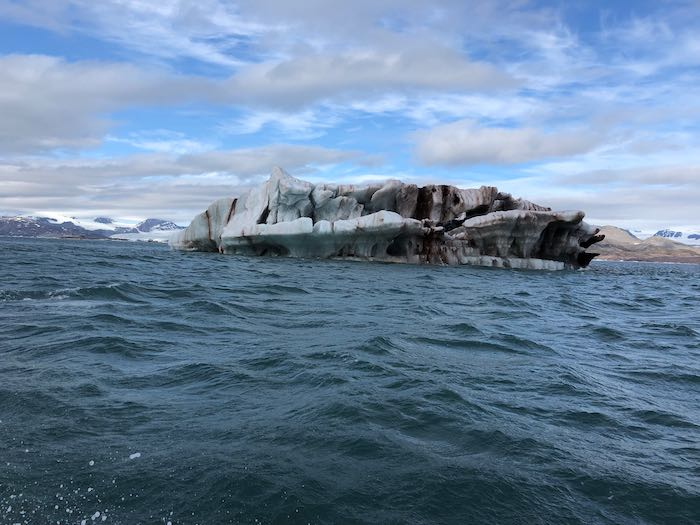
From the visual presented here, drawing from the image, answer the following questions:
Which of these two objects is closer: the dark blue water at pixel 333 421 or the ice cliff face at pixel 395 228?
the dark blue water at pixel 333 421

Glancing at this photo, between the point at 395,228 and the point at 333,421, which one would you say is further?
the point at 395,228

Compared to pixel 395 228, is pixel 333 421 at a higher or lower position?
lower

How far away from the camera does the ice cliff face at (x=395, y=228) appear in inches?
1228

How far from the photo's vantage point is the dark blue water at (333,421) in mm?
3422

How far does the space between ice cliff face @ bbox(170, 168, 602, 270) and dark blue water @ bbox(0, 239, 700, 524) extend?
69.3 ft

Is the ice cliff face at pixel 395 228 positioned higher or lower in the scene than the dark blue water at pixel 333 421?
higher

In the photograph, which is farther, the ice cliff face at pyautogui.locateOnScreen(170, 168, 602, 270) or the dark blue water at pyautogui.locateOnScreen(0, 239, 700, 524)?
the ice cliff face at pyautogui.locateOnScreen(170, 168, 602, 270)

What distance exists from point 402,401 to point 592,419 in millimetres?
1967

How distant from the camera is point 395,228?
2923 centimetres

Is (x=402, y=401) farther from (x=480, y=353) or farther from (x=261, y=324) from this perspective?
(x=261, y=324)

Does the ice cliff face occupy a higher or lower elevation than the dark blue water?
higher

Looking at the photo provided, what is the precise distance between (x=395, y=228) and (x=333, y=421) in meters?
24.8

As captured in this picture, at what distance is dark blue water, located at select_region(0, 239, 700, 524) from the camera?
3422mm

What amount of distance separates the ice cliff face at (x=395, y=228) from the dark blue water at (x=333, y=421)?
2113cm
